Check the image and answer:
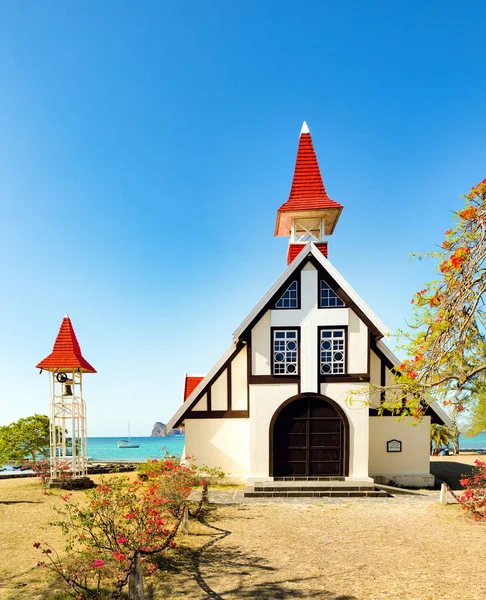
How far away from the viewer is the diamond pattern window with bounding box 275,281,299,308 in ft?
47.5

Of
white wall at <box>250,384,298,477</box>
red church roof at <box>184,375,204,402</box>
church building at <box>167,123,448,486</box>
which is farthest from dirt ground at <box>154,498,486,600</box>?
red church roof at <box>184,375,204,402</box>

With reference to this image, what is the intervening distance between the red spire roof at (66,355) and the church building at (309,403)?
16.9 ft

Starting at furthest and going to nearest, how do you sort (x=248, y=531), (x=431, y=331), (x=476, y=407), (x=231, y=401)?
(x=476, y=407), (x=231, y=401), (x=248, y=531), (x=431, y=331)

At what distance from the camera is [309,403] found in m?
14.2

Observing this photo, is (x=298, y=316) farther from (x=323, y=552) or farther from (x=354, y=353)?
(x=323, y=552)

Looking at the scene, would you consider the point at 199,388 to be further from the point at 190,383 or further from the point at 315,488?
the point at 315,488

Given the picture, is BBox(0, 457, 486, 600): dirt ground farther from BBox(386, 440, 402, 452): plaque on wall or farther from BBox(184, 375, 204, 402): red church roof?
BBox(184, 375, 204, 402): red church roof

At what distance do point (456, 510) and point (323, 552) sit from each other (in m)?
5.85

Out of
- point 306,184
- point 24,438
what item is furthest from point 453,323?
point 24,438

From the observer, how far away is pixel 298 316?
1433 cm

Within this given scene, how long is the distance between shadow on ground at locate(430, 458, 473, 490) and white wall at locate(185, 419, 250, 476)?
875cm

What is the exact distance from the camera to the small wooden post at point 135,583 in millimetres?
5406

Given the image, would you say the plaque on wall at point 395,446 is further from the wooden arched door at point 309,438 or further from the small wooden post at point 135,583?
the small wooden post at point 135,583

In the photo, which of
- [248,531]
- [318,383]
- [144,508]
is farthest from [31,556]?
[318,383]
